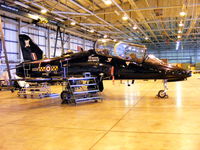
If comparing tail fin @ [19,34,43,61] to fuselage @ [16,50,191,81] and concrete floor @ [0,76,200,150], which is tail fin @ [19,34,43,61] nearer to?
fuselage @ [16,50,191,81]

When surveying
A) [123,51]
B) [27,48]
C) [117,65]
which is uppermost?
[27,48]

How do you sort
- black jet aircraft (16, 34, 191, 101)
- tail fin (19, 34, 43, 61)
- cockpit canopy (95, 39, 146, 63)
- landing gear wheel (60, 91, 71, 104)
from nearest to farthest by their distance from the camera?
1. landing gear wheel (60, 91, 71, 104)
2. black jet aircraft (16, 34, 191, 101)
3. cockpit canopy (95, 39, 146, 63)
4. tail fin (19, 34, 43, 61)

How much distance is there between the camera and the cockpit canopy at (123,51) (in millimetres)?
8508

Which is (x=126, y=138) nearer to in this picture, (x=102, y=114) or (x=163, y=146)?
(x=163, y=146)

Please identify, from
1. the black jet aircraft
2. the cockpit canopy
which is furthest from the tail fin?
the cockpit canopy

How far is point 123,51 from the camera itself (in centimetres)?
862

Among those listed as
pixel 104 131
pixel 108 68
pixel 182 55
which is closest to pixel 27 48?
pixel 108 68

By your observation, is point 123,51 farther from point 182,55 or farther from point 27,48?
point 182,55

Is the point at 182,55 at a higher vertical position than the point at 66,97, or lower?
higher

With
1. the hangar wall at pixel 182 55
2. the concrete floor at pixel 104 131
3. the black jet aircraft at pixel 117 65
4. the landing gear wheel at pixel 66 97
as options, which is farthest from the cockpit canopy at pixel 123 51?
the hangar wall at pixel 182 55

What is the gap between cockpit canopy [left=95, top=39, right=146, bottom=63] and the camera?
8.51 metres

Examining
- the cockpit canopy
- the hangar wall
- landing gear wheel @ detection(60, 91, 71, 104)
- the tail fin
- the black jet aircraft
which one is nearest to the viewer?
landing gear wheel @ detection(60, 91, 71, 104)

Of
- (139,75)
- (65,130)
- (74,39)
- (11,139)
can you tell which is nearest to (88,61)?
(139,75)

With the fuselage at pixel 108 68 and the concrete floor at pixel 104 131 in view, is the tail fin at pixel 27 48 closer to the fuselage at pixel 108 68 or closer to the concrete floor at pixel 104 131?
the fuselage at pixel 108 68
